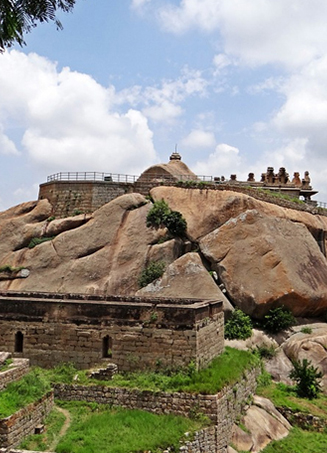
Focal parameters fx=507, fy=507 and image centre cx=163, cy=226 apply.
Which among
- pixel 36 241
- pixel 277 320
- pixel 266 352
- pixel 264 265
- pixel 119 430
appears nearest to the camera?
pixel 119 430

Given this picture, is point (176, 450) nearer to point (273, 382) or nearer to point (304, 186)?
point (273, 382)

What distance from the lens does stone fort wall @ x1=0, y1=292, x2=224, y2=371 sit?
17.1 meters

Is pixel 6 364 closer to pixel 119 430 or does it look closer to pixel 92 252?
pixel 119 430

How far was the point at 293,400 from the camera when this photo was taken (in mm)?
21500

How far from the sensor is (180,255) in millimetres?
31422

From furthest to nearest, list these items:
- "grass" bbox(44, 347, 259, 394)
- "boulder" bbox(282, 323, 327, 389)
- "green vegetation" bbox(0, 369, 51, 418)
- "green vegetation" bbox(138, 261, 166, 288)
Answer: "green vegetation" bbox(138, 261, 166, 288), "boulder" bbox(282, 323, 327, 389), "grass" bbox(44, 347, 259, 394), "green vegetation" bbox(0, 369, 51, 418)

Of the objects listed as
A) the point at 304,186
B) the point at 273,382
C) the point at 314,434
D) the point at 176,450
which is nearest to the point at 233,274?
the point at 273,382

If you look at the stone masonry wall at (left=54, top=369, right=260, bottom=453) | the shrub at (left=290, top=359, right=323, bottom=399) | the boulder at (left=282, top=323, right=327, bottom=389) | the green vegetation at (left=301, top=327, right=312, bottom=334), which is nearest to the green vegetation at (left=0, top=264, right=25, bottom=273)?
the stone masonry wall at (left=54, top=369, right=260, bottom=453)

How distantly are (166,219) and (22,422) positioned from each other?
750 inches

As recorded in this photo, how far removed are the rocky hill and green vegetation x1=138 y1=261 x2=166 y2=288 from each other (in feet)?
1.26

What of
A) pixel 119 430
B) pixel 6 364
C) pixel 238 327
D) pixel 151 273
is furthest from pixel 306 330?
pixel 6 364

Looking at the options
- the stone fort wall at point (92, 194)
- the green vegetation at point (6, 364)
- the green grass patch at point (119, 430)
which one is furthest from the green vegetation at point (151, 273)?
the green grass patch at point (119, 430)

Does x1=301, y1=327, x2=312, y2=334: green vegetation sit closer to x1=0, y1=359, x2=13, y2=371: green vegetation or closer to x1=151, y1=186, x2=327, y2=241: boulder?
x1=151, y1=186, x2=327, y2=241: boulder

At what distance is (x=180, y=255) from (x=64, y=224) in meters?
8.83
